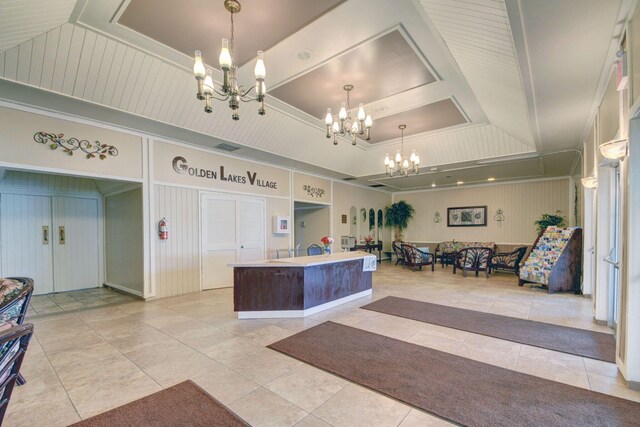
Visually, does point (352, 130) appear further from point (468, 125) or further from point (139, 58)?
point (468, 125)

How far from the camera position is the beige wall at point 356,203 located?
9.77m

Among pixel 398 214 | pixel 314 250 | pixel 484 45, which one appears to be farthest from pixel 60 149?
pixel 398 214

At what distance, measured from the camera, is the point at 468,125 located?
21.6 feet

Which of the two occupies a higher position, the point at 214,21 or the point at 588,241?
the point at 214,21

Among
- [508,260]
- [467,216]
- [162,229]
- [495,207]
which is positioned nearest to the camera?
[162,229]

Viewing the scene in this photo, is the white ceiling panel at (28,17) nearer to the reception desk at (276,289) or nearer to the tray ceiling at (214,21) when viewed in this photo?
the tray ceiling at (214,21)

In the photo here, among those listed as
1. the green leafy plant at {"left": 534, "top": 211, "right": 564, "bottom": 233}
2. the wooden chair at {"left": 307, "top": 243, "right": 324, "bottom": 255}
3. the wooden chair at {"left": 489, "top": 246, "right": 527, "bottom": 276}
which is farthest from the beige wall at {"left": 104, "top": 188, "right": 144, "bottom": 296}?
the green leafy plant at {"left": 534, "top": 211, "right": 564, "bottom": 233}

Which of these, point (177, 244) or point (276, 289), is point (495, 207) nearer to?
point (276, 289)

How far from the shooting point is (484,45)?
294 centimetres

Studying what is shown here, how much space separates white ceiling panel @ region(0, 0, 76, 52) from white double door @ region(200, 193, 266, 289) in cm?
350

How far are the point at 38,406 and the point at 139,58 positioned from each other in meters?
4.02

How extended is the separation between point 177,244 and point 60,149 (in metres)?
2.39

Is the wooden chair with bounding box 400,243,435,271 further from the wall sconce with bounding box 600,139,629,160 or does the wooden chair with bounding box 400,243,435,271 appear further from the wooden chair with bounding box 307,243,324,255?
the wall sconce with bounding box 600,139,629,160

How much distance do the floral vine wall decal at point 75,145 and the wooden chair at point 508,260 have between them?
9.39 meters
